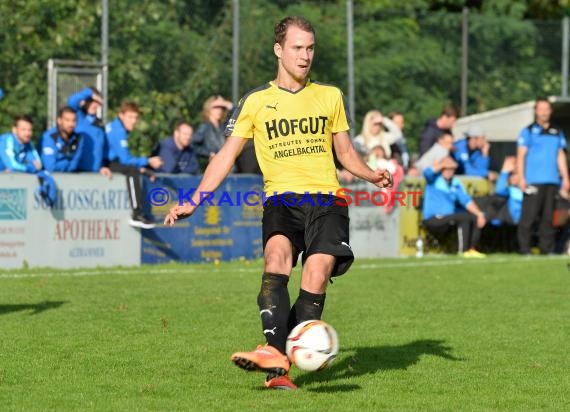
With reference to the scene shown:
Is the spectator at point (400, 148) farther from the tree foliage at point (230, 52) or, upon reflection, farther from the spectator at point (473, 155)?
the tree foliage at point (230, 52)

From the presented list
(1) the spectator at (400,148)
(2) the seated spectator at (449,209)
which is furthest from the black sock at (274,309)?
(1) the spectator at (400,148)

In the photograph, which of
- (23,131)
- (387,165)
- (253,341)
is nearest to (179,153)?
(23,131)

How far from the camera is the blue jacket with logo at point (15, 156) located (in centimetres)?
1519

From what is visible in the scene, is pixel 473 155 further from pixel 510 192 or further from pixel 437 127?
pixel 510 192

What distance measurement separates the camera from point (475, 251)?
61.3ft

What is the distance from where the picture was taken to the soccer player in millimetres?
7469

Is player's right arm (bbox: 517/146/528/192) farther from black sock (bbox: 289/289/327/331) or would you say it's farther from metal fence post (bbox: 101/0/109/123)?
black sock (bbox: 289/289/327/331)

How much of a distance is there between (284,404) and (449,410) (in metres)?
0.88

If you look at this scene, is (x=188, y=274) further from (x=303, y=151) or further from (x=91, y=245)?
(x=303, y=151)

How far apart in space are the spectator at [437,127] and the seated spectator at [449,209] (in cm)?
111

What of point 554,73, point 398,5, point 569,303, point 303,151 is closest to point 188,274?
point 569,303

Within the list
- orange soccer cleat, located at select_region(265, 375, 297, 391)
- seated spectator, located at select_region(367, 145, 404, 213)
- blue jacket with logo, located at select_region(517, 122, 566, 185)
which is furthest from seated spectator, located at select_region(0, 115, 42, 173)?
orange soccer cleat, located at select_region(265, 375, 297, 391)

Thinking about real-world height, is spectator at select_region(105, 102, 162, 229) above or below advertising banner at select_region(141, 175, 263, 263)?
above

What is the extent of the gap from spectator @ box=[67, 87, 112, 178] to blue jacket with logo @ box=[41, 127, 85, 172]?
0.65 feet
